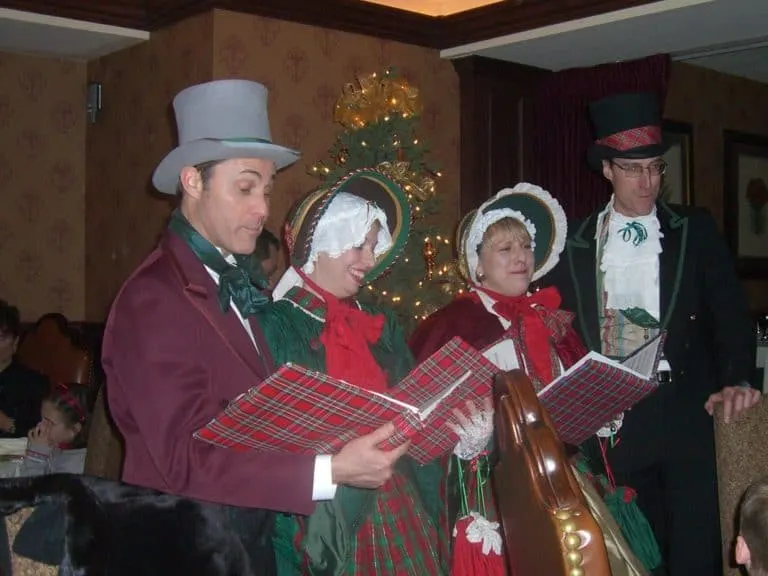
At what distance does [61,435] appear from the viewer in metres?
3.06

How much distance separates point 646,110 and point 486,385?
131 cm

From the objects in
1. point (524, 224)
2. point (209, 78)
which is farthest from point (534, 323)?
point (209, 78)

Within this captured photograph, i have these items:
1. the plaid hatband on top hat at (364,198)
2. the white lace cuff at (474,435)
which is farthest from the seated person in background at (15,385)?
the white lace cuff at (474,435)

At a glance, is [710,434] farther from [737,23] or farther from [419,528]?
[737,23]

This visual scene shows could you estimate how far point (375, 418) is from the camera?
1596mm

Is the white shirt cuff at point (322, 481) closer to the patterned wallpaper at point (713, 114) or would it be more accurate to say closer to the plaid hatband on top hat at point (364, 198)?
the plaid hatband on top hat at point (364, 198)

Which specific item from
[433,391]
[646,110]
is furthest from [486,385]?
[646,110]

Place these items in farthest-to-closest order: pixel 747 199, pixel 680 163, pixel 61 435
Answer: pixel 747 199, pixel 680 163, pixel 61 435

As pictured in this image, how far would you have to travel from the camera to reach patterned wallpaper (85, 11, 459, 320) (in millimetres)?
4535

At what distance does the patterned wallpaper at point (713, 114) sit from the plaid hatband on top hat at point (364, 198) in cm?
441

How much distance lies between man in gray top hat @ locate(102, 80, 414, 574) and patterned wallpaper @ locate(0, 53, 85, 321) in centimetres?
385

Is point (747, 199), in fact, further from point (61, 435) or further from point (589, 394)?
point (61, 435)

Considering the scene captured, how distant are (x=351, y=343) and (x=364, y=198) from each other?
421 millimetres

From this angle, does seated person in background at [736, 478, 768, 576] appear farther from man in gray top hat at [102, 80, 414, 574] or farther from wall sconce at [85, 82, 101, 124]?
wall sconce at [85, 82, 101, 124]
